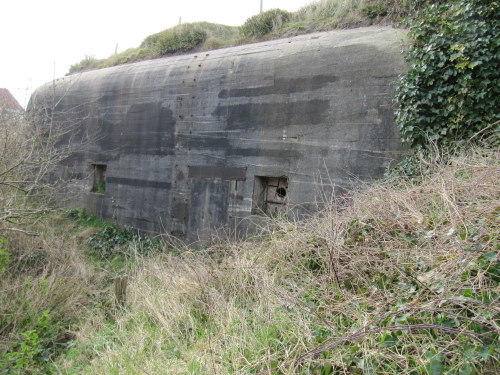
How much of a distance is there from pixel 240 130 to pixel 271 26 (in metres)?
2.90

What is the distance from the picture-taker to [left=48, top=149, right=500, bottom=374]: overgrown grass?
2.14 metres

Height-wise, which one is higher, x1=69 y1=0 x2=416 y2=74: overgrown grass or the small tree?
x1=69 y1=0 x2=416 y2=74: overgrown grass

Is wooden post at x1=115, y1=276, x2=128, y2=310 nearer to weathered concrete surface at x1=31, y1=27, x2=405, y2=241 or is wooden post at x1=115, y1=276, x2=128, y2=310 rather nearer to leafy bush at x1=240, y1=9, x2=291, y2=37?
weathered concrete surface at x1=31, y1=27, x2=405, y2=241

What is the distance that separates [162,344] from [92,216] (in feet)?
22.1

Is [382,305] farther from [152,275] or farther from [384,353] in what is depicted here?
[152,275]

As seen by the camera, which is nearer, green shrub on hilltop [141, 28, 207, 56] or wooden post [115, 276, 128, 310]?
wooden post [115, 276, 128, 310]

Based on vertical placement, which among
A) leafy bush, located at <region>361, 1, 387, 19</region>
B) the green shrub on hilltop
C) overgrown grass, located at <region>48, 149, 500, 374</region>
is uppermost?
the green shrub on hilltop

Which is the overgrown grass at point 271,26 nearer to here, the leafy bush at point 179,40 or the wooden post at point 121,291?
the leafy bush at point 179,40

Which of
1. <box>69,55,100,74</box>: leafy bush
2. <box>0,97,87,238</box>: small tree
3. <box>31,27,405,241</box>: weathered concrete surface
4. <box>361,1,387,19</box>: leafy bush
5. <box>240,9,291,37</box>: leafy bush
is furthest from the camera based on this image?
<box>69,55,100,74</box>: leafy bush

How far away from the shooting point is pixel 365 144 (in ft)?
17.6

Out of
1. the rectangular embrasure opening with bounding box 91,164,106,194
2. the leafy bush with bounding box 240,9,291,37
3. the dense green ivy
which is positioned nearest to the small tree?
the rectangular embrasure opening with bounding box 91,164,106,194

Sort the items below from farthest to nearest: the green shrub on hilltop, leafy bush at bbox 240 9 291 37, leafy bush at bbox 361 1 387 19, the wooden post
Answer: the green shrub on hilltop
leafy bush at bbox 240 9 291 37
leafy bush at bbox 361 1 387 19
the wooden post

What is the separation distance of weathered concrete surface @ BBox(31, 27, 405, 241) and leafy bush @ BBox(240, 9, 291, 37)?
3.21 ft

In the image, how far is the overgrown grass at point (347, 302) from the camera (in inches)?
84.4
